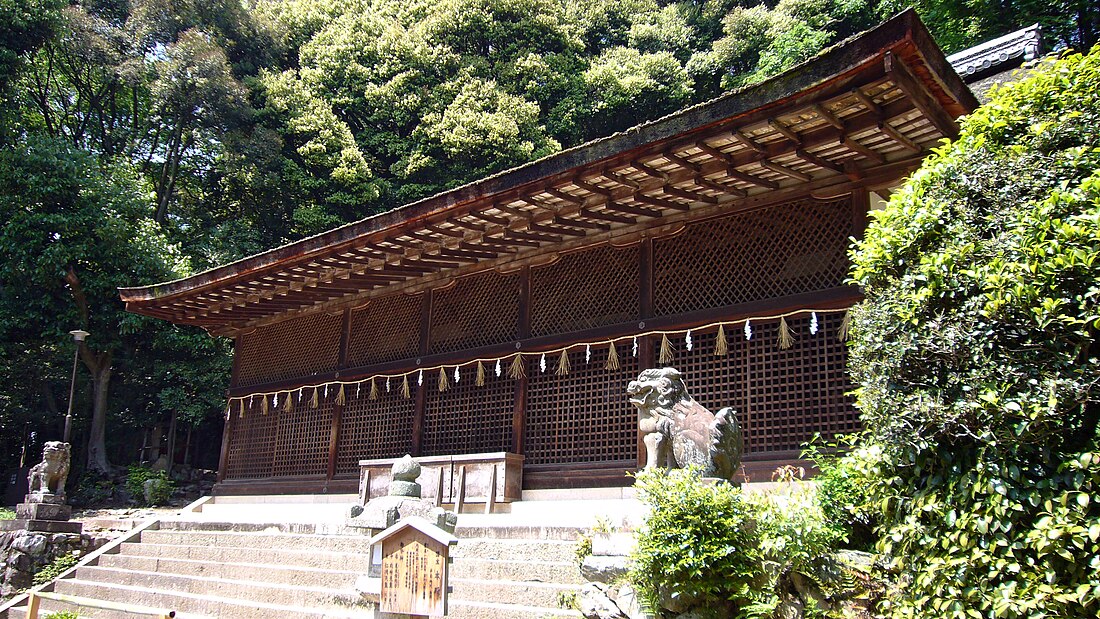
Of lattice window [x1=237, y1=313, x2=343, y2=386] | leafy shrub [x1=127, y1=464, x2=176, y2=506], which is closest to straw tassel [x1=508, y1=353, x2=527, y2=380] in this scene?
lattice window [x1=237, y1=313, x2=343, y2=386]

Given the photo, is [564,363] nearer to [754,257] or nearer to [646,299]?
[646,299]

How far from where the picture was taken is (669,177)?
385 inches

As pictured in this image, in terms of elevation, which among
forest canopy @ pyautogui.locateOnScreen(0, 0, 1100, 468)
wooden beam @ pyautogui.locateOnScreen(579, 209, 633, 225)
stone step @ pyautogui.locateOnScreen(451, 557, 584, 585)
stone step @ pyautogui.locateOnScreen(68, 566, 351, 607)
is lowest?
stone step @ pyautogui.locateOnScreen(68, 566, 351, 607)

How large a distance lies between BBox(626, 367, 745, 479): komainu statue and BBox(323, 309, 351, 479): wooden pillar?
8.49 m

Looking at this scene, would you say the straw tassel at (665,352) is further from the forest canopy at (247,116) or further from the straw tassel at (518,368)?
the forest canopy at (247,116)

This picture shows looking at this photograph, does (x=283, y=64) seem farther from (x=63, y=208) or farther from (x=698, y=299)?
(x=698, y=299)

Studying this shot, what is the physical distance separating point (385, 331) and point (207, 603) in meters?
6.01

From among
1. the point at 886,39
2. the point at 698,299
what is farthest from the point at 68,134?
the point at 886,39

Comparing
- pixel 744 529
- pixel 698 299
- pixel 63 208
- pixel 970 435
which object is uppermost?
pixel 63 208

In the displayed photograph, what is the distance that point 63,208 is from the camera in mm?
22766

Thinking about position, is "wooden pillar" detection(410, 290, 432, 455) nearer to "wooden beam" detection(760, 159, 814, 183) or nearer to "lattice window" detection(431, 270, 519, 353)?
"lattice window" detection(431, 270, 519, 353)

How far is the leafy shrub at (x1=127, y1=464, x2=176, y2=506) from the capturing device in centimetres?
2145

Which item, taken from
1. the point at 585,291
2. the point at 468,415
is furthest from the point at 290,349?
the point at 585,291

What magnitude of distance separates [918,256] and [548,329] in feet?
23.9
